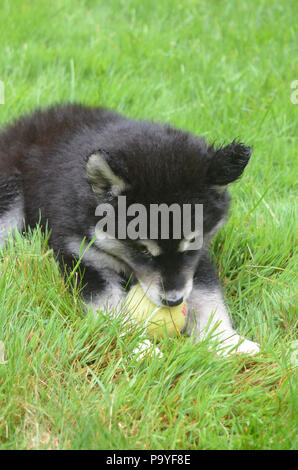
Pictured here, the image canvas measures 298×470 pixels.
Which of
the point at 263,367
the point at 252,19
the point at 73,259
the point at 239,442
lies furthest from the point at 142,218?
the point at 252,19

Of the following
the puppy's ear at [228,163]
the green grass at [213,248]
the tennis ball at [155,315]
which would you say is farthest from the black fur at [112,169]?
the green grass at [213,248]

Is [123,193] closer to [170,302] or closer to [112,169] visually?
[112,169]

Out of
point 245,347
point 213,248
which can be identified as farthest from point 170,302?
point 213,248

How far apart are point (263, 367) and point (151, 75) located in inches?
156

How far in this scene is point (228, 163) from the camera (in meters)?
3.36

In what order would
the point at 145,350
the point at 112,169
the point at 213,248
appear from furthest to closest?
the point at 213,248 → the point at 112,169 → the point at 145,350

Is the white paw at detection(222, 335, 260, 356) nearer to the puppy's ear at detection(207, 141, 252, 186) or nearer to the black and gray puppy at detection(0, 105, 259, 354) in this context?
the black and gray puppy at detection(0, 105, 259, 354)

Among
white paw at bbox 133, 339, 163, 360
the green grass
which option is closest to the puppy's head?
white paw at bbox 133, 339, 163, 360

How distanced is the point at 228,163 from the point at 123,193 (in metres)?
0.64

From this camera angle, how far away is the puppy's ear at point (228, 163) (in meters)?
3.34

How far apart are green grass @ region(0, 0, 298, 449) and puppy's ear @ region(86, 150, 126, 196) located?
0.59 metres

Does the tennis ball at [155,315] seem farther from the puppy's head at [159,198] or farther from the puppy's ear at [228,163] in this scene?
the puppy's ear at [228,163]

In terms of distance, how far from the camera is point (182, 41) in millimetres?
6988
